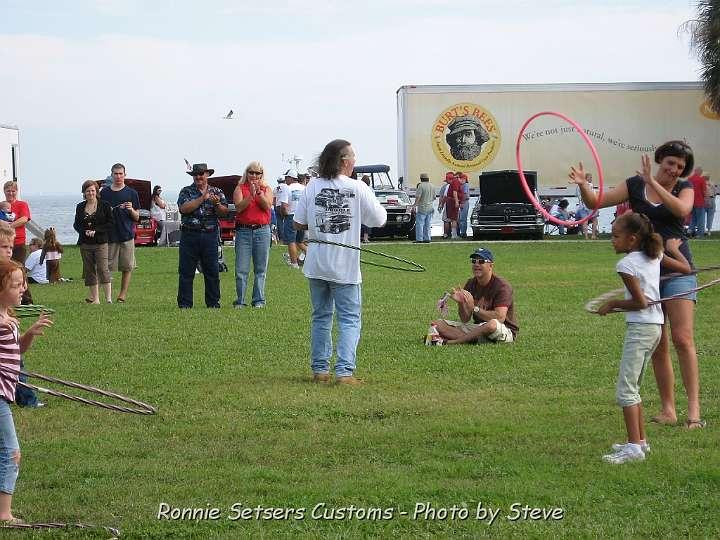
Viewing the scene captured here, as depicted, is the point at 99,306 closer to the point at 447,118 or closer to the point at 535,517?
the point at 535,517

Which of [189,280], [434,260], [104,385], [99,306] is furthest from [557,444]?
[434,260]

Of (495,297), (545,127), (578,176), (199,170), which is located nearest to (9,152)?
(545,127)

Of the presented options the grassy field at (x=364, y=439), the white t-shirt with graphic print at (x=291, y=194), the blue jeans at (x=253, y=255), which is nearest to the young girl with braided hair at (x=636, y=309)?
the grassy field at (x=364, y=439)

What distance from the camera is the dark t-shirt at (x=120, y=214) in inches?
679

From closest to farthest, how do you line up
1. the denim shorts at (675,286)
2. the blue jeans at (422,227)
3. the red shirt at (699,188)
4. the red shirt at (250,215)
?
the denim shorts at (675,286), the red shirt at (250,215), the red shirt at (699,188), the blue jeans at (422,227)

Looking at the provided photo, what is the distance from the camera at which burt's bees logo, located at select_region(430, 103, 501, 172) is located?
38.1 meters

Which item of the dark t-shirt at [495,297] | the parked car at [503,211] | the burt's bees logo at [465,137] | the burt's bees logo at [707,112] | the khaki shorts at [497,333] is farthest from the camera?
the burt's bees logo at [707,112]

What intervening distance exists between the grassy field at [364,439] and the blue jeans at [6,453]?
9.5 inches

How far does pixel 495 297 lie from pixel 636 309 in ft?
16.5

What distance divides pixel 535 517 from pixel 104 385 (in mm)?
4947

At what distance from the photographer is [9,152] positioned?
114ft

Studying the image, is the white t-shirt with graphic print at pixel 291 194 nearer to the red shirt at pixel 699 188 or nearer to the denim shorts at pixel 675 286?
the red shirt at pixel 699 188

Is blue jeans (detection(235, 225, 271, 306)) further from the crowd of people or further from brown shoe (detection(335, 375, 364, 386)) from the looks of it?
brown shoe (detection(335, 375, 364, 386))

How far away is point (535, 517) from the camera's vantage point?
5.97 m
